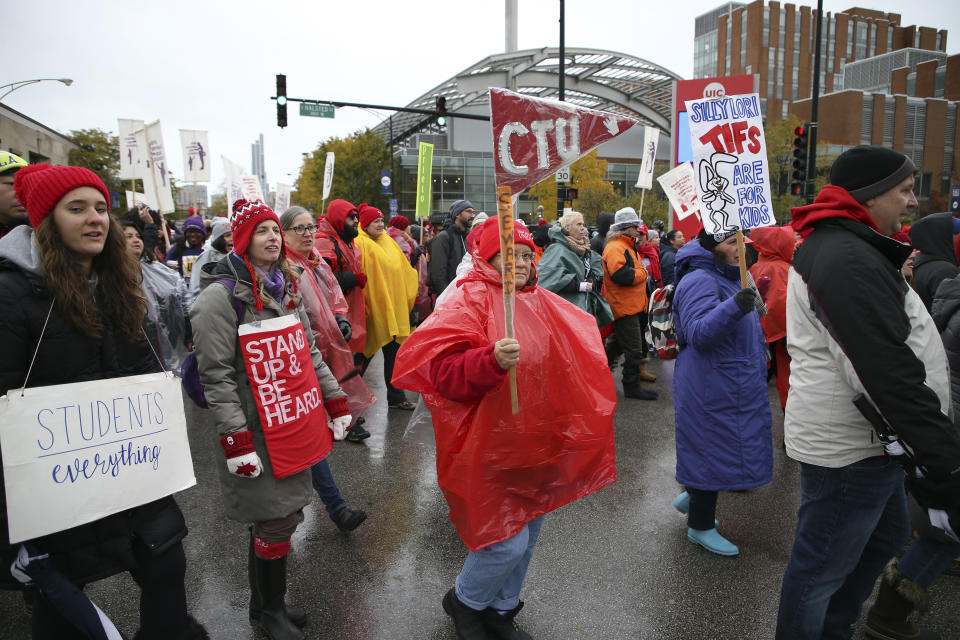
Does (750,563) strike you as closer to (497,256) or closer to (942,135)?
(497,256)

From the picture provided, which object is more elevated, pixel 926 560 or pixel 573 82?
pixel 573 82

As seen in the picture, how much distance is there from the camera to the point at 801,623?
7.28 ft

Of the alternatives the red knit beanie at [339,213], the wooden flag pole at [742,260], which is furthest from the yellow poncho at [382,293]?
the wooden flag pole at [742,260]

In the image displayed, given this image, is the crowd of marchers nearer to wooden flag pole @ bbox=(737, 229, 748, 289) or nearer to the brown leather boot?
wooden flag pole @ bbox=(737, 229, 748, 289)

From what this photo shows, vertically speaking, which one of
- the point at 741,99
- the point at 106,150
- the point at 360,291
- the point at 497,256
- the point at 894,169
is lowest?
the point at 360,291

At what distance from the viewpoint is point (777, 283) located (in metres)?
4.73

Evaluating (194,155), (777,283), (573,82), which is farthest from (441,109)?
(573,82)

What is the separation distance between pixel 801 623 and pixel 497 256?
182cm

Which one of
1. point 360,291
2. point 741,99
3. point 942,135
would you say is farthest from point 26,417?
point 942,135

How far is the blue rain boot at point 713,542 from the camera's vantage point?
3387 mm

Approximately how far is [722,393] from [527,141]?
1.90 metres

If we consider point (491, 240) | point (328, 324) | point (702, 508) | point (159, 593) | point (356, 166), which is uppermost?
point (356, 166)

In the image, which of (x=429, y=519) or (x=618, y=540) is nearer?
(x=618, y=540)

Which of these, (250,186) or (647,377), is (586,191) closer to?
(250,186)
